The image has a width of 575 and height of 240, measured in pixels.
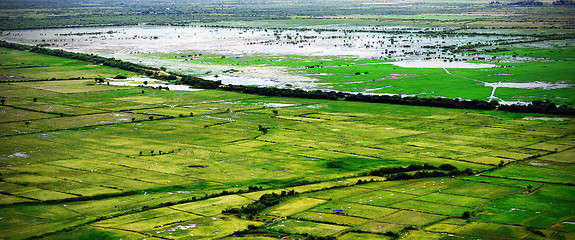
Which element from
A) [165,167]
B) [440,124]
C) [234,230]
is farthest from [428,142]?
[234,230]

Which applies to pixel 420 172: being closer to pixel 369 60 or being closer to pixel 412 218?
pixel 412 218

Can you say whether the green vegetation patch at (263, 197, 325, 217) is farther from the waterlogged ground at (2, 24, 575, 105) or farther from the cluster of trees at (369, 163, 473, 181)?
the waterlogged ground at (2, 24, 575, 105)

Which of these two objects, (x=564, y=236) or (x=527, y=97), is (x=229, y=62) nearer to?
(x=527, y=97)

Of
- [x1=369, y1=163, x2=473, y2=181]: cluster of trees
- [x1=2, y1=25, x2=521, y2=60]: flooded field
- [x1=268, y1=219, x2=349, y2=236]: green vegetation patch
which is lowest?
[x1=268, y1=219, x2=349, y2=236]: green vegetation patch

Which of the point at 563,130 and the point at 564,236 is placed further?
the point at 563,130

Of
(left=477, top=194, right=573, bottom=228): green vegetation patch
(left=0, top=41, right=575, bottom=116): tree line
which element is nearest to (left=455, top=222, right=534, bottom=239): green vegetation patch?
(left=477, top=194, right=573, bottom=228): green vegetation patch

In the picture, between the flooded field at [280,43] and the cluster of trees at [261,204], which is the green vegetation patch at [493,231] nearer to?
the cluster of trees at [261,204]
